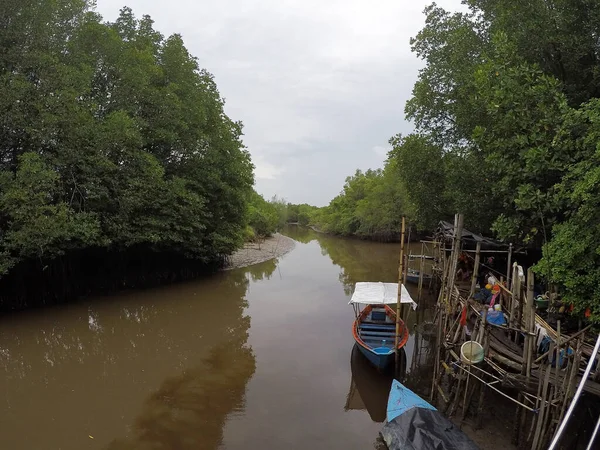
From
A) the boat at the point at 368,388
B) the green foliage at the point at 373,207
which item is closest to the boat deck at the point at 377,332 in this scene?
the boat at the point at 368,388

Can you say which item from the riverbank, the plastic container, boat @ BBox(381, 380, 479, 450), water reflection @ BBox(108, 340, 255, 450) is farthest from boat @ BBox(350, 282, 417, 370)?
the riverbank

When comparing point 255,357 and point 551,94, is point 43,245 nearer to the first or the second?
point 255,357

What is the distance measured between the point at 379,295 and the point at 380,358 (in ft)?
9.86

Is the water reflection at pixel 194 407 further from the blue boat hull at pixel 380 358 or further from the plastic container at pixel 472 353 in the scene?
the plastic container at pixel 472 353

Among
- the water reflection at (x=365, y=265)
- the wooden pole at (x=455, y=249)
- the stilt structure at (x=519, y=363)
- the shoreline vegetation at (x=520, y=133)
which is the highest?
the shoreline vegetation at (x=520, y=133)

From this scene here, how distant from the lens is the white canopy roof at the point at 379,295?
12.2 metres

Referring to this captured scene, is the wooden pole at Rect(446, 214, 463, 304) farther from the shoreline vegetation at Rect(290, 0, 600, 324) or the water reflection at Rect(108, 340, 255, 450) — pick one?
the water reflection at Rect(108, 340, 255, 450)

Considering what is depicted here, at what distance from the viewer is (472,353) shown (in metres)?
7.79

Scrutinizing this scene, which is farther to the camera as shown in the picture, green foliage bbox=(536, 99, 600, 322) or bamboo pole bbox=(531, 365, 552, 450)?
green foliage bbox=(536, 99, 600, 322)

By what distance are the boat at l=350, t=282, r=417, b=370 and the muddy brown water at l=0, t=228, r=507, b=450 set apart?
775 mm

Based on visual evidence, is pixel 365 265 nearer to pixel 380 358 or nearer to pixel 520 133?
pixel 380 358

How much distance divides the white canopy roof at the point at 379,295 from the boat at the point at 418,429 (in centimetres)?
406

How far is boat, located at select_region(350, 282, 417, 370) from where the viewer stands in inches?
416

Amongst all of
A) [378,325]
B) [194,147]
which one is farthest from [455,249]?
[194,147]
